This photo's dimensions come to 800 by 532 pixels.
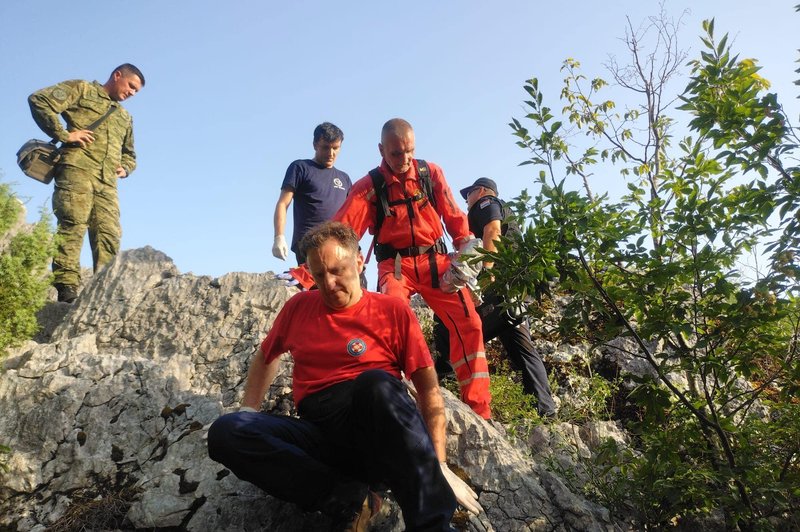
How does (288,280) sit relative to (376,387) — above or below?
above

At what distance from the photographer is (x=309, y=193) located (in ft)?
22.2

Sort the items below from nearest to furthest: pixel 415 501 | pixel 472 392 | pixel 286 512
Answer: pixel 415 501 < pixel 286 512 < pixel 472 392

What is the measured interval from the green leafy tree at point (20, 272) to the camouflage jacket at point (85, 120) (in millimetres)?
2010

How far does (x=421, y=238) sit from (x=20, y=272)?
356cm

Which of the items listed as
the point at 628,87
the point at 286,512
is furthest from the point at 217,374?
the point at 628,87

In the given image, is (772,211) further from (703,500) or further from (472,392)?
(472,392)

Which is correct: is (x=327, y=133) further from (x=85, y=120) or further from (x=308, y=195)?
(x=85, y=120)

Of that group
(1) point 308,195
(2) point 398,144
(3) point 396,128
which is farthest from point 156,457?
(1) point 308,195

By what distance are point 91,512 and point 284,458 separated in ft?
4.85

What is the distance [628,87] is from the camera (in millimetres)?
10078

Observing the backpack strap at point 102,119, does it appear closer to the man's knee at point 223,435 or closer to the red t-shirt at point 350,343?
the red t-shirt at point 350,343

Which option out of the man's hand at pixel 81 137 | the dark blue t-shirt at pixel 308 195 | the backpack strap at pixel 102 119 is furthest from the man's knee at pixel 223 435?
the backpack strap at pixel 102 119

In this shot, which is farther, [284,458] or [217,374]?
[217,374]

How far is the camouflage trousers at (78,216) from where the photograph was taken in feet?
22.5
